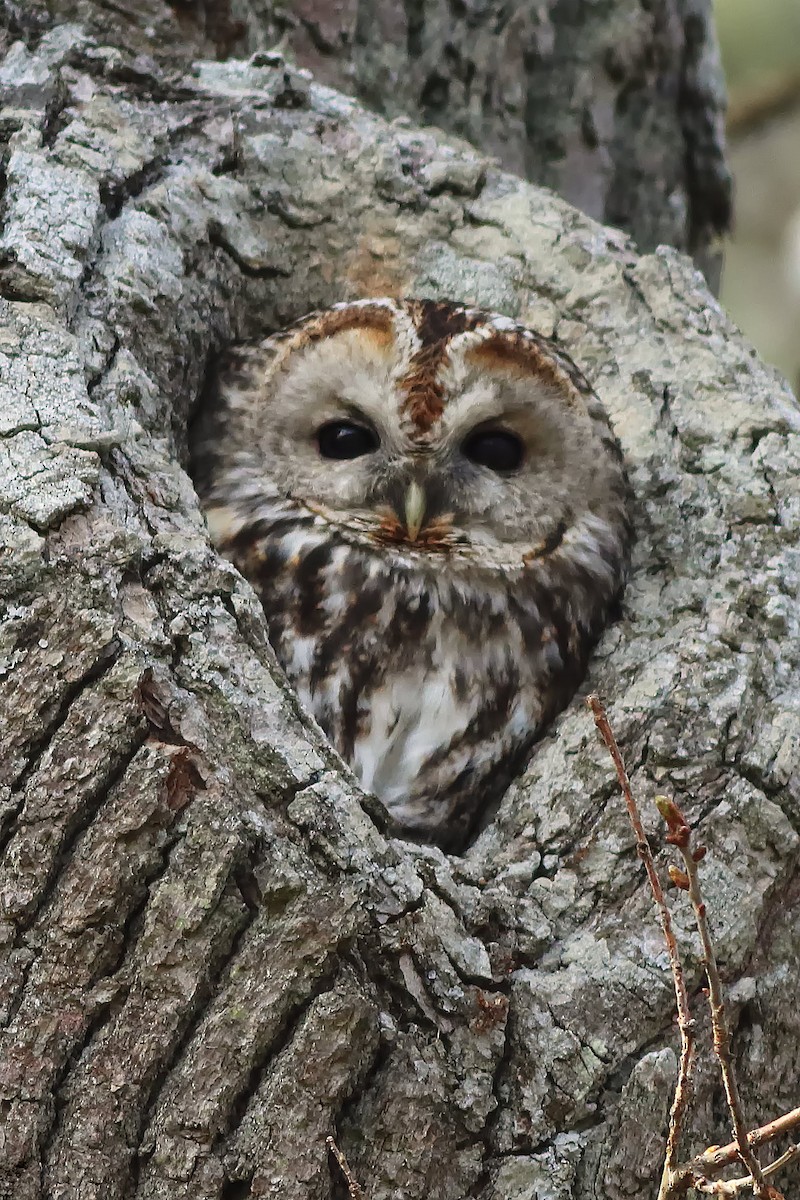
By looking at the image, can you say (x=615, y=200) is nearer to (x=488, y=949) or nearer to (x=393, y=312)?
(x=393, y=312)

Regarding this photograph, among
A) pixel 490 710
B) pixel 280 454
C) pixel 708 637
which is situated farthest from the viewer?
pixel 280 454

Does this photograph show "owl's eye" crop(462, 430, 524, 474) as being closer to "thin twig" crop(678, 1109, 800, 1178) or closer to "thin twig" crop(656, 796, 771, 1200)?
"thin twig" crop(656, 796, 771, 1200)

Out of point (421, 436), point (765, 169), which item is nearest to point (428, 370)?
point (421, 436)

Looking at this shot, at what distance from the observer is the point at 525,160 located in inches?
109

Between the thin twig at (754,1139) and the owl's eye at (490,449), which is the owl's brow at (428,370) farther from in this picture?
the thin twig at (754,1139)

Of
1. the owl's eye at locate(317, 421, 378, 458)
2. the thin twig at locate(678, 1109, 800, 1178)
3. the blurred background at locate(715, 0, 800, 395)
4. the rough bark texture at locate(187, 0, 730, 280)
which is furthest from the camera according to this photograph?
the blurred background at locate(715, 0, 800, 395)

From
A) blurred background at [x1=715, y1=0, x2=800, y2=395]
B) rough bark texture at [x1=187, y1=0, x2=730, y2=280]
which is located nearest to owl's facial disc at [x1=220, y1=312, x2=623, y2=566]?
rough bark texture at [x1=187, y1=0, x2=730, y2=280]

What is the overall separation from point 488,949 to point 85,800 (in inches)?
20.6

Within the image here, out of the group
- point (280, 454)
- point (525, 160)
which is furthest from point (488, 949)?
point (525, 160)

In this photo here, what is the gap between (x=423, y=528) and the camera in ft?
6.72

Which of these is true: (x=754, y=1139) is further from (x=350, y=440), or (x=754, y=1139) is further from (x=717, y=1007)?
(x=350, y=440)

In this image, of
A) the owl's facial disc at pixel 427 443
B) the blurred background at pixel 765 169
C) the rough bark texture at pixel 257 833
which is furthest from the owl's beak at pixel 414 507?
the blurred background at pixel 765 169

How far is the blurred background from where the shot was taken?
151 inches

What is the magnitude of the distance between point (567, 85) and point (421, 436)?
3.93ft
